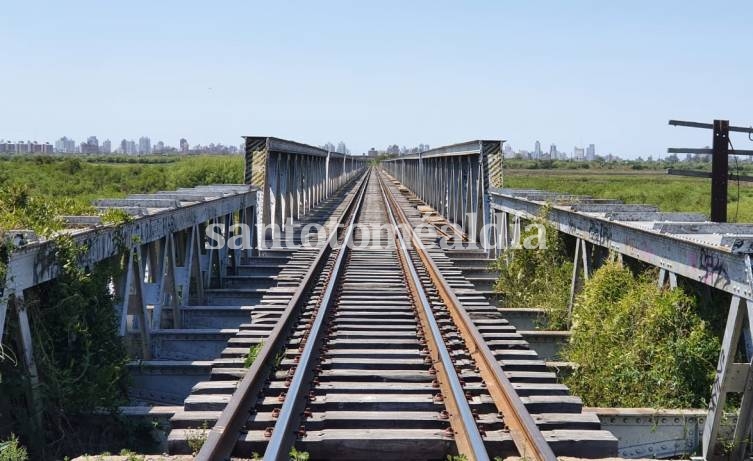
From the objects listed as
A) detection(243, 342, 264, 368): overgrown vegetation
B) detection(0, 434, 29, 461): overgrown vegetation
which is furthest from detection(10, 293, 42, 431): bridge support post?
detection(243, 342, 264, 368): overgrown vegetation

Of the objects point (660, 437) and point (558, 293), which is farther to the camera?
point (558, 293)

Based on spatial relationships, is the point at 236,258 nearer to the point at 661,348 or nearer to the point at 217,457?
the point at 661,348

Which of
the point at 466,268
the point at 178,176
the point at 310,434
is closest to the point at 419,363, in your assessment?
the point at 310,434

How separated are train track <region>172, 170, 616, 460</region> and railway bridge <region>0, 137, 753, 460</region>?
17mm

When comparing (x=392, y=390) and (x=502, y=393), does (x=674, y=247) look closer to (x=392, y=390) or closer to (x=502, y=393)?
(x=502, y=393)

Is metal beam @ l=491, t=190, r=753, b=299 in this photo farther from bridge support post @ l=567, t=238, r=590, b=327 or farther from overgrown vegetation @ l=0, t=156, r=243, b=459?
overgrown vegetation @ l=0, t=156, r=243, b=459

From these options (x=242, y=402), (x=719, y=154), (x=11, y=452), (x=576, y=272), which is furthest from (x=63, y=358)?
(x=719, y=154)

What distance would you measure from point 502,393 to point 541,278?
626cm

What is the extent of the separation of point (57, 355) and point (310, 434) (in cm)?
269

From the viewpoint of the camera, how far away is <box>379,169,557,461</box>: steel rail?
508cm

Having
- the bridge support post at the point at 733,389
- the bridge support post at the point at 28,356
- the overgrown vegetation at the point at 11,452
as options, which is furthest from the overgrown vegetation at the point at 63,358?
the bridge support post at the point at 733,389

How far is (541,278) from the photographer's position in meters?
12.2

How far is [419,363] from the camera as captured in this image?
24.1 feet

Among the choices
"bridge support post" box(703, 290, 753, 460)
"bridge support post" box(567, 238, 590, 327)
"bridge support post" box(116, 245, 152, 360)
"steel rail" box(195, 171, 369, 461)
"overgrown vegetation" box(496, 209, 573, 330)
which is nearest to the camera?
"steel rail" box(195, 171, 369, 461)
